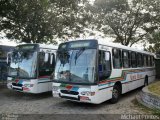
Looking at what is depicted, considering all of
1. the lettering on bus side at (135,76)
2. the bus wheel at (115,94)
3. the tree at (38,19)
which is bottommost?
the bus wheel at (115,94)

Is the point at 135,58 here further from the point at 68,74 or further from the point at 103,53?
the point at 68,74

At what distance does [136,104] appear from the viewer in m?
9.35

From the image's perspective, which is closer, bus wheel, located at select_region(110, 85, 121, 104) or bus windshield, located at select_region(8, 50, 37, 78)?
bus wheel, located at select_region(110, 85, 121, 104)

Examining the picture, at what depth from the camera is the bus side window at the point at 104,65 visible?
8.31 metres

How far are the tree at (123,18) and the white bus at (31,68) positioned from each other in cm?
1207

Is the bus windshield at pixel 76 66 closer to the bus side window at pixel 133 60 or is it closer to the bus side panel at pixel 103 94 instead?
the bus side panel at pixel 103 94

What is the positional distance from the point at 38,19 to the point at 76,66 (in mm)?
9477

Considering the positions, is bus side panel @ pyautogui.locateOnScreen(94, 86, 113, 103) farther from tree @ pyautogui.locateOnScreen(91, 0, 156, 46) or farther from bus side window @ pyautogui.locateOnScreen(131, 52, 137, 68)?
tree @ pyautogui.locateOnScreen(91, 0, 156, 46)

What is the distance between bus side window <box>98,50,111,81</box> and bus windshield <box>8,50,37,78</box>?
12.5ft

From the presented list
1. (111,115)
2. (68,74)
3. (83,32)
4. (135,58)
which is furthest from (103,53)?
(83,32)

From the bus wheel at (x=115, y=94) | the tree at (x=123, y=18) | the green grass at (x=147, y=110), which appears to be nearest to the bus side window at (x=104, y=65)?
the bus wheel at (x=115, y=94)

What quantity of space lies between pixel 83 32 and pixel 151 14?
293 inches

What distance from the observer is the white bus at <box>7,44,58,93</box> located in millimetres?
10383

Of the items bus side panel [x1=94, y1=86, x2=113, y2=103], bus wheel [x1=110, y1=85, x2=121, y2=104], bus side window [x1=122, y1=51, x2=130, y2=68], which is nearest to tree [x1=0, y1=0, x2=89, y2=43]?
bus side window [x1=122, y1=51, x2=130, y2=68]
